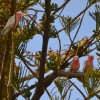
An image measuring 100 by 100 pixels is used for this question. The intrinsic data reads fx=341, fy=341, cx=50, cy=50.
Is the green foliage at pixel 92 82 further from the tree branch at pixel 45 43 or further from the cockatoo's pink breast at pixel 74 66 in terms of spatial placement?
the cockatoo's pink breast at pixel 74 66

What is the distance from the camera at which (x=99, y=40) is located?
5.79 feet

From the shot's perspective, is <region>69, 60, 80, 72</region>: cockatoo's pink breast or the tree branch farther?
<region>69, 60, 80, 72</region>: cockatoo's pink breast

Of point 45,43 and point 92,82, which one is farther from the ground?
point 45,43

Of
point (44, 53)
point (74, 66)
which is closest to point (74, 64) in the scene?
point (74, 66)

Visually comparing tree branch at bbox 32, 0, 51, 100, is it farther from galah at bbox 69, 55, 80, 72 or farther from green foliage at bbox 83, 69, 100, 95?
galah at bbox 69, 55, 80, 72

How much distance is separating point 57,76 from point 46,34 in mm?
220

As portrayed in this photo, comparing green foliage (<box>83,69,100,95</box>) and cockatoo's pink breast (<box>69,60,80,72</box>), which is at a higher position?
cockatoo's pink breast (<box>69,60,80,72</box>)

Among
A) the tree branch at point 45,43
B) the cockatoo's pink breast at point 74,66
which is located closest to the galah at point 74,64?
the cockatoo's pink breast at point 74,66

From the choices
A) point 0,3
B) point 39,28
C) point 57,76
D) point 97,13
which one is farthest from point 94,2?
point 0,3

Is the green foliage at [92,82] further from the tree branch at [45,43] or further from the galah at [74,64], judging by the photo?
the galah at [74,64]

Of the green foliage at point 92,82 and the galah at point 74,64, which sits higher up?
the galah at point 74,64

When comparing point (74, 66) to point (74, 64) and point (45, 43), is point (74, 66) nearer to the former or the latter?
point (74, 64)

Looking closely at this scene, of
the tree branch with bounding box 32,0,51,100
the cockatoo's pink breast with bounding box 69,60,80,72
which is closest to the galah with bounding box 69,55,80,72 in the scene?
the cockatoo's pink breast with bounding box 69,60,80,72

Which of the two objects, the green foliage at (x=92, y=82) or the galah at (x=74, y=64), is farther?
the galah at (x=74, y=64)
